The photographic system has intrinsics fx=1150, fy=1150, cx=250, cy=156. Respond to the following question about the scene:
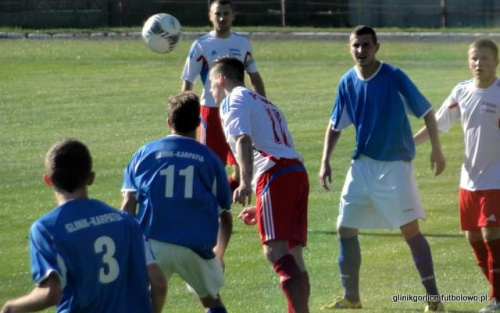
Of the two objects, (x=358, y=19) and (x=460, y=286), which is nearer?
(x=460, y=286)

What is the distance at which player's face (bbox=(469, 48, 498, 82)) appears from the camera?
8562 mm

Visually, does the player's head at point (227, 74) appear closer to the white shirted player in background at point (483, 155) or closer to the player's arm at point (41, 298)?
the white shirted player in background at point (483, 155)

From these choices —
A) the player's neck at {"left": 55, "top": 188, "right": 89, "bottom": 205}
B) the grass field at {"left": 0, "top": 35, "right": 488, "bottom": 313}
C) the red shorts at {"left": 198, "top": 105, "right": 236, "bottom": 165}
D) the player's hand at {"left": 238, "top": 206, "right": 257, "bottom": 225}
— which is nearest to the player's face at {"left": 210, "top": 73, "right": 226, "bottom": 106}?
the player's hand at {"left": 238, "top": 206, "right": 257, "bottom": 225}

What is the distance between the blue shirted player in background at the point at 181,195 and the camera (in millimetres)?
6621

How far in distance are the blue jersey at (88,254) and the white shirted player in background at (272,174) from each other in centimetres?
250

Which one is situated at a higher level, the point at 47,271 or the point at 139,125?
the point at 47,271

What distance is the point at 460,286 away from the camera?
9.37 m

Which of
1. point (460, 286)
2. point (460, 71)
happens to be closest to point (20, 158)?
point (460, 286)

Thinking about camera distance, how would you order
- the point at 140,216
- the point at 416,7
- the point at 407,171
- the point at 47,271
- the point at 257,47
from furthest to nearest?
the point at 416,7 < the point at 257,47 < the point at 407,171 < the point at 140,216 < the point at 47,271

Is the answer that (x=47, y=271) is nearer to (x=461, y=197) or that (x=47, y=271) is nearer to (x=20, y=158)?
(x=461, y=197)

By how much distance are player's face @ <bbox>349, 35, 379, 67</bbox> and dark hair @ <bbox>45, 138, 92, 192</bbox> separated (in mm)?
3874

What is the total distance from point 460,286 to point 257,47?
24.7m

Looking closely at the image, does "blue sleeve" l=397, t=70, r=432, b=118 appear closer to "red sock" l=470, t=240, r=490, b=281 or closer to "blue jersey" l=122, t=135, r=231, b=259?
"red sock" l=470, t=240, r=490, b=281

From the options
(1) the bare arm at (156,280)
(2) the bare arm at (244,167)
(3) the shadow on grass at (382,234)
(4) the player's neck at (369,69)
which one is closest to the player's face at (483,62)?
(4) the player's neck at (369,69)
